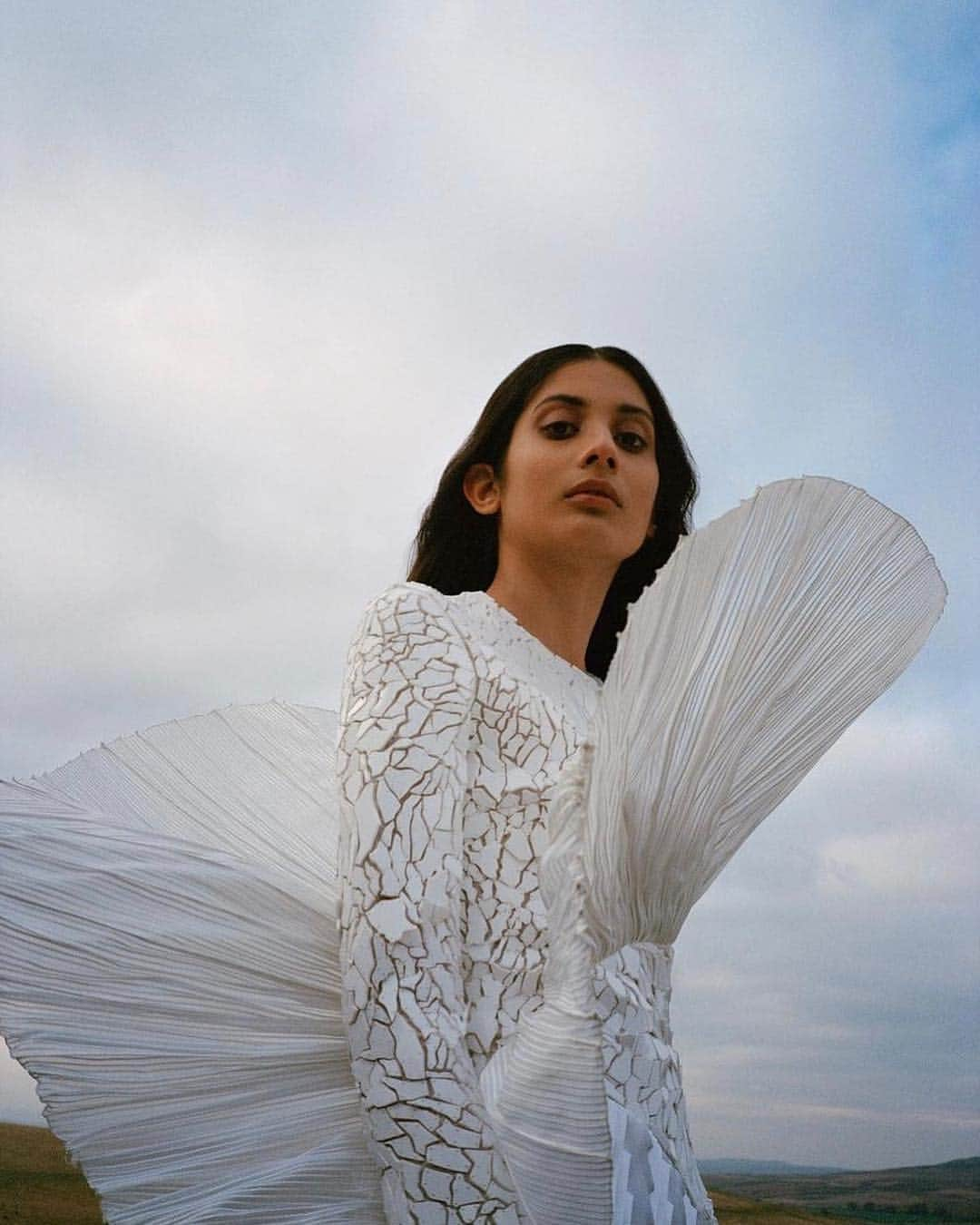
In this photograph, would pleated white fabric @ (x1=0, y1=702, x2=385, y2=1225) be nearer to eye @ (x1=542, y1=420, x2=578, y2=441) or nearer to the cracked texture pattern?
the cracked texture pattern

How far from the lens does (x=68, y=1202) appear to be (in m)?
3.31

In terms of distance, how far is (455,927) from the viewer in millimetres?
2012

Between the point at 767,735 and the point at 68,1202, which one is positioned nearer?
the point at 767,735

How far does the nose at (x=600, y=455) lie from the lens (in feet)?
9.02

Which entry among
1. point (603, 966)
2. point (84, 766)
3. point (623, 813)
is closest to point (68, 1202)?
point (84, 766)

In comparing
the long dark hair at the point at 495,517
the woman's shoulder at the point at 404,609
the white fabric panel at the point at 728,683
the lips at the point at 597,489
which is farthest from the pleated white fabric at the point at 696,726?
the long dark hair at the point at 495,517

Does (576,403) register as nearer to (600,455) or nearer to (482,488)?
(600,455)

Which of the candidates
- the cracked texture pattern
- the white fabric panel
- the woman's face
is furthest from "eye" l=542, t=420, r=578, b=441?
the white fabric panel

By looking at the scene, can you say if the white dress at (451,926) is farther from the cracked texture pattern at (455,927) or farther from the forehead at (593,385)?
the forehead at (593,385)

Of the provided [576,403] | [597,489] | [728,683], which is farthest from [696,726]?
[576,403]

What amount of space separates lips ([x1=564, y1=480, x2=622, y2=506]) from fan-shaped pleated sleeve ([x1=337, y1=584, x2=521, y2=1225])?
58 centimetres

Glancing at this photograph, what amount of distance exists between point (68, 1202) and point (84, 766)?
140 centimetres

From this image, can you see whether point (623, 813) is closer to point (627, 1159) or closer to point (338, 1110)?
point (627, 1159)

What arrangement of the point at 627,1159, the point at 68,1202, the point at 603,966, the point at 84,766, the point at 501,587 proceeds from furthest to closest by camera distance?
the point at 68,1202
the point at 501,587
the point at 84,766
the point at 603,966
the point at 627,1159
